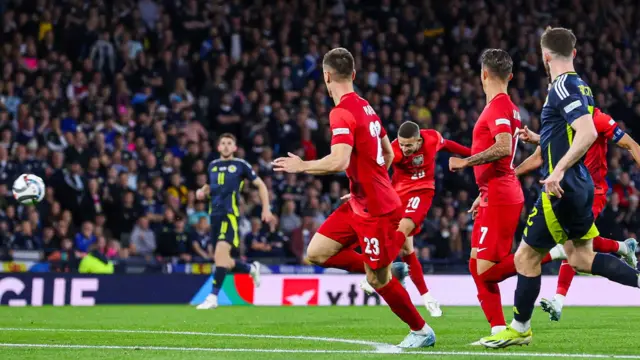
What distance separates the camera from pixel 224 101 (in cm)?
2152

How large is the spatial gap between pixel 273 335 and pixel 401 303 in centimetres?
214

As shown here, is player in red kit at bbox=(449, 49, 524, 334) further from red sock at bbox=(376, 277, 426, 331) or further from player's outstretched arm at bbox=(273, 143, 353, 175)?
player's outstretched arm at bbox=(273, 143, 353, 175)

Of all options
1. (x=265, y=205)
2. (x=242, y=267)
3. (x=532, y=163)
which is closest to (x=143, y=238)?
(x=242, y=267)

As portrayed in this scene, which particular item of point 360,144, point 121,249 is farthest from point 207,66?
point 360,144

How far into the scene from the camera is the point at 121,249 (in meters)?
18.3

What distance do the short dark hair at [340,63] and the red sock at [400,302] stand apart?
1602mm

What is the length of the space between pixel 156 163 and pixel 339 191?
3.62m

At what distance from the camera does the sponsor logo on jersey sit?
1816 centimetres

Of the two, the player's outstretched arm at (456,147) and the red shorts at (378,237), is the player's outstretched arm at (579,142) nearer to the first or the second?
the red shorts at (378,237)

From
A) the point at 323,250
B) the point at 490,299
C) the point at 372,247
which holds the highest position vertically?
the point at 372,247

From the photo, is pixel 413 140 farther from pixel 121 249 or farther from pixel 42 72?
pixel 42 72

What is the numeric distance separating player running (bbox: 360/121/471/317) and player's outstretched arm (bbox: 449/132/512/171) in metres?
3.68

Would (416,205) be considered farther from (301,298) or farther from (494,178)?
(301,298)

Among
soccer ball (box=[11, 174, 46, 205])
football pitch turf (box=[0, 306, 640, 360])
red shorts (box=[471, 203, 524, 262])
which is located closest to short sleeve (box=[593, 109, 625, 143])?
football pitch turf (box=[0, 306, 640, 360])
